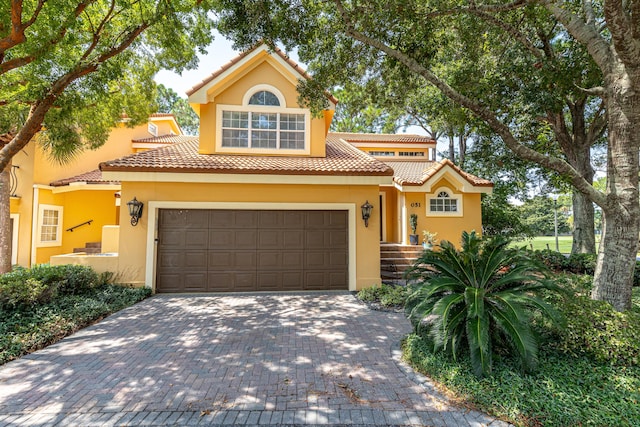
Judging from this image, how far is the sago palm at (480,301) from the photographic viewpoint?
11.8 ft

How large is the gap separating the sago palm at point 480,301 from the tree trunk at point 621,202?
1.37m

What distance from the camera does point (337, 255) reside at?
913 centimetres

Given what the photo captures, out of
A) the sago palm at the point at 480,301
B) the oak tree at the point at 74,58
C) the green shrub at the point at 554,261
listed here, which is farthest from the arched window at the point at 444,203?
the oak tree at the point at 74,58

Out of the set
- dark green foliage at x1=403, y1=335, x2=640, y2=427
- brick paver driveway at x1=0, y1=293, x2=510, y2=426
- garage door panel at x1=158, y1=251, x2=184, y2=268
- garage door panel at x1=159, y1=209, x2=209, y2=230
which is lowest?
brick paver driveway at x1=0, y1=293, x2=510, y2=426

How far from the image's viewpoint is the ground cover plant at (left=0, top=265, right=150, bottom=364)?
200 inches

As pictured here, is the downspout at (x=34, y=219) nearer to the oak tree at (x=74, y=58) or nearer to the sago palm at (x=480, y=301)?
the oak tree at (x=74, y=58)

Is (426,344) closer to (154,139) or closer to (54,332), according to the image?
(54,332)

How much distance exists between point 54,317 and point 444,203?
47.0 feet

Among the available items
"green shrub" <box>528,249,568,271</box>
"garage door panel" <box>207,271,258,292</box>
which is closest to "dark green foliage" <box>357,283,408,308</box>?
"garage door panel" <box>207,271,258,292</box>

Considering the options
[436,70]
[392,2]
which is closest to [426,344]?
[392,2]

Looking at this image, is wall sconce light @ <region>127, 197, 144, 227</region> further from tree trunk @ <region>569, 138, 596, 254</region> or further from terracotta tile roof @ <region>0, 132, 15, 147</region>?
tree trunk @ <region>569, 138, 596, 254</region>

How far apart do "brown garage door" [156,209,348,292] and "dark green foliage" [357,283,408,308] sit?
41.1 inches

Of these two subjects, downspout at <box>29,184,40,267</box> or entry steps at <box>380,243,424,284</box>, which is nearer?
entry steps at <box>380,243,424,284</box>

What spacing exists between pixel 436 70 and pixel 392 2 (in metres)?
7.35
